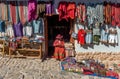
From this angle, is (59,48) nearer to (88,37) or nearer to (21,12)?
(88,37)

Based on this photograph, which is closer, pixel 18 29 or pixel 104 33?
pixel 104 33

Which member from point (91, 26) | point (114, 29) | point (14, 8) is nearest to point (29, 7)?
point (14, 8)

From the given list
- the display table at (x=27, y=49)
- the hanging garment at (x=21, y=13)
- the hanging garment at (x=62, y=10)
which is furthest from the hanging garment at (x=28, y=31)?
the hanging garment at (x=62, y=10)

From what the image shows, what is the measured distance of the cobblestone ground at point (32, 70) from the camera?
1305 centimetres

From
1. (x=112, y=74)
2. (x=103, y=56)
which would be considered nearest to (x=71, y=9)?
(x=103, y=56)

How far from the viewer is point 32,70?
45.6 feet

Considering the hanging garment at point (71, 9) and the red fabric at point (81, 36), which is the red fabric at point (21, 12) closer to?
the hanging garment at point (71, 9)

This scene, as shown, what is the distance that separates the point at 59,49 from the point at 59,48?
0.05 metres

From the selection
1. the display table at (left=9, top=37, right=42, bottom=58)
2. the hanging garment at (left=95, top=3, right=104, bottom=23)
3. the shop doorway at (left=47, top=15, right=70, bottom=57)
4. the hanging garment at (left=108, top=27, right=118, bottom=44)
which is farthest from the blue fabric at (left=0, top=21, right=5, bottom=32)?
the hanging garment at (left=108, top=27, right=118, bottom=44)

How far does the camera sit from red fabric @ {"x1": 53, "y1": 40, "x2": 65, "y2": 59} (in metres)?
15.6

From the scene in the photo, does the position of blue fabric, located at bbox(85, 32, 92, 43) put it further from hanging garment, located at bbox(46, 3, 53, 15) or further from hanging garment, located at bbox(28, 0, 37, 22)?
hanging garment, located at bbox(28, 0, 37, 22)

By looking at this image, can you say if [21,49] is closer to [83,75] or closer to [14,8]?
[14,8]

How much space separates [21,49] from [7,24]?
1448 mm

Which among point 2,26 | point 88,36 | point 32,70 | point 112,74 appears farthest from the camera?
point 2,26
